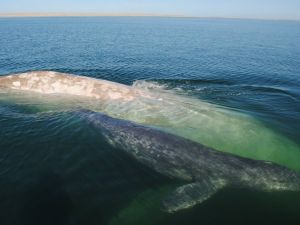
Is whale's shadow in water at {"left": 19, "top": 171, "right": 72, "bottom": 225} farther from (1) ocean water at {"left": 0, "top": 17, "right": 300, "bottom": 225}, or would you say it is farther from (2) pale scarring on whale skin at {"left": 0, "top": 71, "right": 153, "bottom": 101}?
(2) pale scarring on whale skin at {"left": 0, "top": 71, "right": 153, "bottom": 101}

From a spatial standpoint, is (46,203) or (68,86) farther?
(68,86)

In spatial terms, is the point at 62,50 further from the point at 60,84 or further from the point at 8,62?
the point at 60,84

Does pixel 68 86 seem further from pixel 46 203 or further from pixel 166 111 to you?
pixel 46 203

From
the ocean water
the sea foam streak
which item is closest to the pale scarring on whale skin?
the sea foam streak

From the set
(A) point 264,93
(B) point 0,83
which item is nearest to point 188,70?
(A) point 264,93

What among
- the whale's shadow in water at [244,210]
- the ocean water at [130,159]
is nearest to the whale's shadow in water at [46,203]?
the ocean water at [130,159]

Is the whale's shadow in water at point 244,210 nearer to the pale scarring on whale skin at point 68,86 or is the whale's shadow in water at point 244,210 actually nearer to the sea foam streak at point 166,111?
the sea foam streak at point 166,111

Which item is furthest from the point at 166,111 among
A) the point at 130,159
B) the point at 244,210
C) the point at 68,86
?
the point at 244,210
